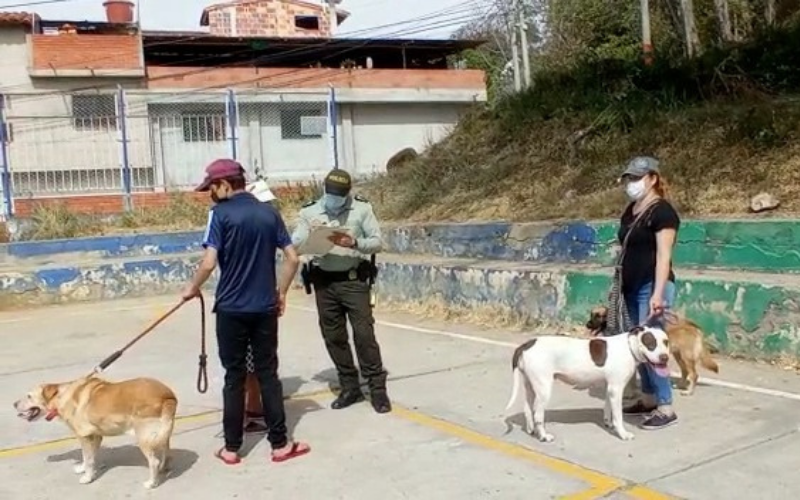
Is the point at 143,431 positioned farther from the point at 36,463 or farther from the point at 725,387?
the point at 725,387

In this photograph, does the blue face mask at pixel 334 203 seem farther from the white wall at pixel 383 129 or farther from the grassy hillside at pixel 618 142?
the white wall at pixel 383 129

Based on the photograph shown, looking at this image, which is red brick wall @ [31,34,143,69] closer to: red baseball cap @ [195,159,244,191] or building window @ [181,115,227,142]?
building window @ [181,115,227,142]

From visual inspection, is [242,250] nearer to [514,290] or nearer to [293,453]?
[293,453]

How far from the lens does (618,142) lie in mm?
12188

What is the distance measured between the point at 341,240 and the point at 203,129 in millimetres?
17597

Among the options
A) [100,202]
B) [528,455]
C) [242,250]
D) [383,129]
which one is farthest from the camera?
[383,129]

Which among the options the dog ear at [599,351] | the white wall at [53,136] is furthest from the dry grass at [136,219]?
the dog ear at [599,351]

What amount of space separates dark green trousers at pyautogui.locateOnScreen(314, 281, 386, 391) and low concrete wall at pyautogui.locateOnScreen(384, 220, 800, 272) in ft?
12.7

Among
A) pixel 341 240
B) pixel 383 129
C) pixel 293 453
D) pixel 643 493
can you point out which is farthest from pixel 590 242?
pixel 383 129

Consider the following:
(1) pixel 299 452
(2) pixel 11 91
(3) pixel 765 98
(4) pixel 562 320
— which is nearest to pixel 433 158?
(3) pixel 765 98

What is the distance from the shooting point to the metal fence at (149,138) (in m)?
19.0

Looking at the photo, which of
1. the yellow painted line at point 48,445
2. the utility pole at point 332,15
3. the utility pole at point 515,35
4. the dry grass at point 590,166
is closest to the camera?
the yellow painted line at point 48,445

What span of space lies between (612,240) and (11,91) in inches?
785

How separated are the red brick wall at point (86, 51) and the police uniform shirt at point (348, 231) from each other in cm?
2071
